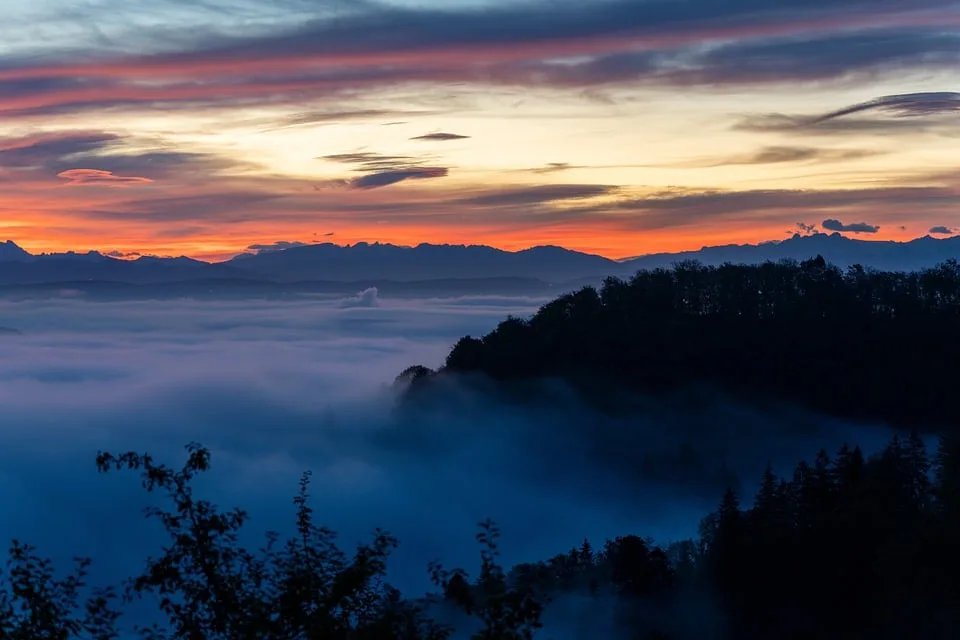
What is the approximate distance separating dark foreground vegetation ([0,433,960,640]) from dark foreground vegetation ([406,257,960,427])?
145 ft

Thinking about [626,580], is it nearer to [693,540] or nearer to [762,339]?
[693,540]

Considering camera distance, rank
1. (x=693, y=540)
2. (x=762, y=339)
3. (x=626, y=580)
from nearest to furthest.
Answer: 1. (x=626, y=580)
2. (x=693, y=540)
3. (x=762, y=339)

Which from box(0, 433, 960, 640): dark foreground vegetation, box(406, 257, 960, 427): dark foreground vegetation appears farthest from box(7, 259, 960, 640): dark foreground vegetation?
box(406, 257, 960, 427): dark foreground vegetation

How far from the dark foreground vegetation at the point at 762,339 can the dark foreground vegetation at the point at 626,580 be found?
44087mm

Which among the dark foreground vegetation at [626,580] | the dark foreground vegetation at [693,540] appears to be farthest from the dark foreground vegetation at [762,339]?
the dark foreground vegetation at [626,580]

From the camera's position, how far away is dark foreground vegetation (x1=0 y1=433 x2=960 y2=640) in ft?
42.3

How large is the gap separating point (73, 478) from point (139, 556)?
5162cm

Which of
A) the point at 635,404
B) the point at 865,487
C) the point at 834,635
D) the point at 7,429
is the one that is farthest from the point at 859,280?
the point at 7,429

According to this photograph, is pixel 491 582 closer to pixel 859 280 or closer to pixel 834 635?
pixel 834 635

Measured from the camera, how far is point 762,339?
366 feet

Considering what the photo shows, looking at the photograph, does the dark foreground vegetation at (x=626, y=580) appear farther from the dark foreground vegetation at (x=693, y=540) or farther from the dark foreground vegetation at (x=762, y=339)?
the dark foreground vegetation at (x=762, y=339)

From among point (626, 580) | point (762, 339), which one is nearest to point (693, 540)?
point (626, 580)

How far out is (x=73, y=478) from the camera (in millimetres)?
145500

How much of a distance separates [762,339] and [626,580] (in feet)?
200
